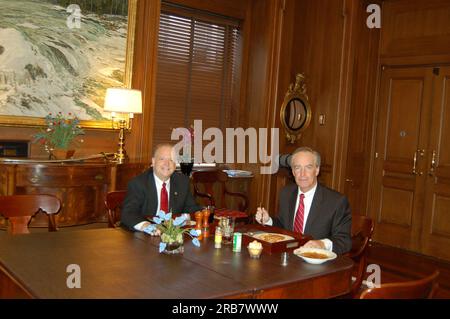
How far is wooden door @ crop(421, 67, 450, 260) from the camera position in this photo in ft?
18.6

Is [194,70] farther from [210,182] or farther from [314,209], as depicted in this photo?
[314,209]

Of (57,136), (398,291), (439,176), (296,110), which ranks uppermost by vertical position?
(296,110)

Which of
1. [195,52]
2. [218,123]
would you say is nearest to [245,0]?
[195,52]

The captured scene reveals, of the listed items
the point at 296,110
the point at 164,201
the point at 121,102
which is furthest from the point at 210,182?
the point at 164,201

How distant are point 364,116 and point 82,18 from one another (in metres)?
3.58

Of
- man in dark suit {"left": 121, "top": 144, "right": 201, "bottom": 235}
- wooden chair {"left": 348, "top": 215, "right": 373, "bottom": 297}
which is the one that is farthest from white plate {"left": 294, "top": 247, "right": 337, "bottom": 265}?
man in dark suit {"left": 121, "top": 144, "right": 201, "bottom": 235}

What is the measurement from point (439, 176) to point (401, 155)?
1.85ft

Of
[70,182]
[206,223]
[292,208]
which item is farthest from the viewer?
[70,182]

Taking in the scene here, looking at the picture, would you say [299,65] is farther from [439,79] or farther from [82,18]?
[82,18]

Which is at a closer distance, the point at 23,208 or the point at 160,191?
the point at 23,208

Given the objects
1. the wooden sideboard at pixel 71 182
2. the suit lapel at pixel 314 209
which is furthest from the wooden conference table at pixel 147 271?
the wooden sideboard at pixel 71 182

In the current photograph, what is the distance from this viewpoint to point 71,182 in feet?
14.1

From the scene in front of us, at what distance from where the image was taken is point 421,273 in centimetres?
499

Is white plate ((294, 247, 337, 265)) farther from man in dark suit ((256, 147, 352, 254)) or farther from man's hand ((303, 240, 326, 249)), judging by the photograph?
man in dark suit ((256, 147, 352, 254))
